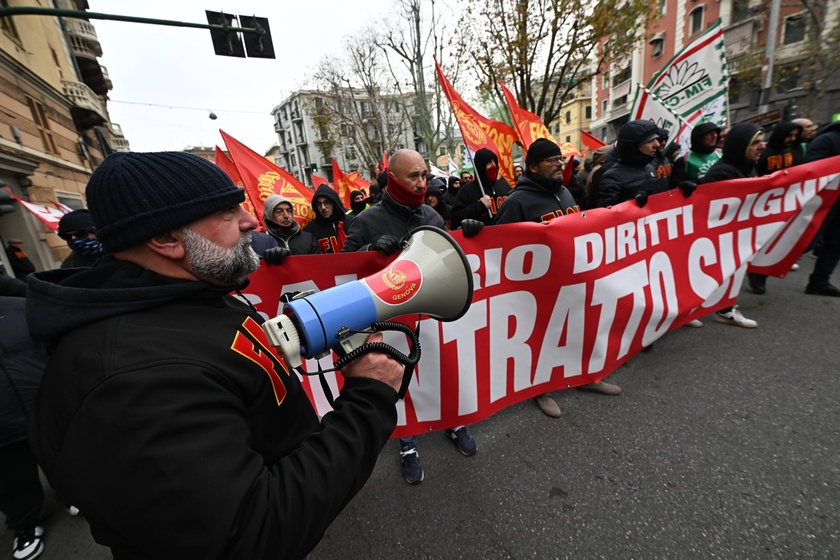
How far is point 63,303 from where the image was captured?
2.53ft

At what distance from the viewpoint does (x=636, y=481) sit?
198cm

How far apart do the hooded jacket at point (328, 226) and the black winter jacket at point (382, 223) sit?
6.77 feet

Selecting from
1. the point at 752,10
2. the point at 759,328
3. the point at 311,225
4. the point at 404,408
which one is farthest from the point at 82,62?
the point at 752,10

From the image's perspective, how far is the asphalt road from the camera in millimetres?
1679

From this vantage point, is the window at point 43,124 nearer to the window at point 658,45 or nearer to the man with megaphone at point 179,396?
the man with megaphone at point 179,396

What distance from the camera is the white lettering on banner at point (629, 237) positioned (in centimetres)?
242

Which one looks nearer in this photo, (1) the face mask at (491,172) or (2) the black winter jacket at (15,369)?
(2) the black winter jacket at (15,369)

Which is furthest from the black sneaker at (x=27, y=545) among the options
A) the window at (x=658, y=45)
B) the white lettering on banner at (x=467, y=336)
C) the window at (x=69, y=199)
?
the window at (x=658, y=45)

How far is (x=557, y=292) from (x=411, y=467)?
1447 mm

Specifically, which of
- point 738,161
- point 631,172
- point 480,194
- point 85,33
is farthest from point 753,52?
point 85,33

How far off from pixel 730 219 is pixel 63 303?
4.25m

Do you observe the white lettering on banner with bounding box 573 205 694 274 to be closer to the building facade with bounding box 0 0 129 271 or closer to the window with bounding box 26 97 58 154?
the building facade with bounding box 0 0 129 271

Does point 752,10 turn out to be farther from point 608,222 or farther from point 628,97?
point 608,222

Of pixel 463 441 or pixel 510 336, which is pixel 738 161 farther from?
pixel 463 441
